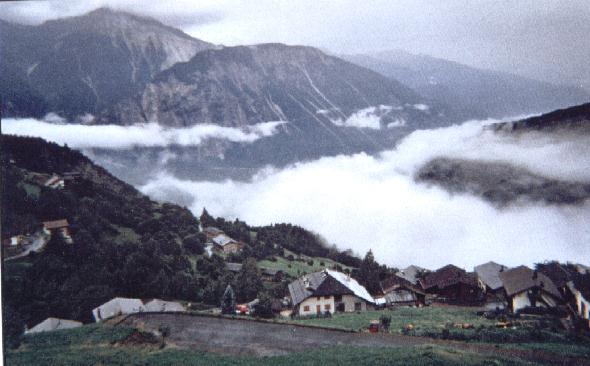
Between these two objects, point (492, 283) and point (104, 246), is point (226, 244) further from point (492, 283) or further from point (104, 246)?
point (492, 283)

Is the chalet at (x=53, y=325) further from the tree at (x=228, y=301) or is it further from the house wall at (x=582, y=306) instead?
the house wall at (x=582, y=306)

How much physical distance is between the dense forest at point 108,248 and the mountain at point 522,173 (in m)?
4.07

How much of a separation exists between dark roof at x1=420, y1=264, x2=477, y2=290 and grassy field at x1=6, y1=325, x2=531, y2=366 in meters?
3.51

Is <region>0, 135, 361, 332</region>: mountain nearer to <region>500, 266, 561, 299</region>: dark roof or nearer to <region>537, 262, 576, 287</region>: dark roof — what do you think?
<region>500, 266, 561, 299</region>: dark roof

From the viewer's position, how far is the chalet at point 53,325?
1395 cm

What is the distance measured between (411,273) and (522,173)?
4.82 m

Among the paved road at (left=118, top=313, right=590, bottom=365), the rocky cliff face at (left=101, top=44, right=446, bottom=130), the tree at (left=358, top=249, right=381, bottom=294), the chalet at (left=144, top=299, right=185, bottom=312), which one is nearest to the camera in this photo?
the paved road at (left=118, top=313, right=590, bottom=365)

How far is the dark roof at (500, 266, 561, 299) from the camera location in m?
12.9

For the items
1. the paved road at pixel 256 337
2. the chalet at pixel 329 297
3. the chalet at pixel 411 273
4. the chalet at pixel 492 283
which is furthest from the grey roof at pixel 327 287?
the chalet at pixel 492 283

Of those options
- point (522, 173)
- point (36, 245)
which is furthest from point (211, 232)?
point (522, 173)

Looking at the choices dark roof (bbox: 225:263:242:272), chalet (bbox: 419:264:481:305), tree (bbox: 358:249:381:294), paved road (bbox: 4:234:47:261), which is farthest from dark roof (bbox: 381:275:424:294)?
paved road (bbox: 4:234:47:261)

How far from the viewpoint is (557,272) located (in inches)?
503

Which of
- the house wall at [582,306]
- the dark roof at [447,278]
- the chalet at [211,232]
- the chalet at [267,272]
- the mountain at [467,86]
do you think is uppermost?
the mountain at [467,86]

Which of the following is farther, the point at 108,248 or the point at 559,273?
the point at 108,248
